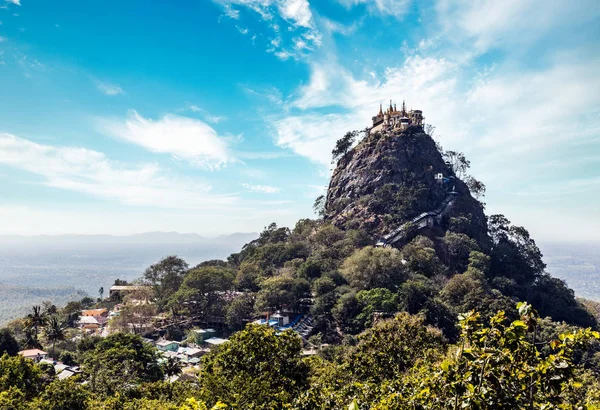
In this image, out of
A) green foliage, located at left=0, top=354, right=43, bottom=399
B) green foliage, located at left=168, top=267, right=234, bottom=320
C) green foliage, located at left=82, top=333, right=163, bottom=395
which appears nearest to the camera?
green foliage, located at left=0, top=354, right=43, bottom=399

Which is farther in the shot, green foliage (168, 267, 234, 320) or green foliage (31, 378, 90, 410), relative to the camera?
green foliage (168, 267, 234, 320)

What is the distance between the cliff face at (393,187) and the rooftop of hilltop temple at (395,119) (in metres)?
2.35

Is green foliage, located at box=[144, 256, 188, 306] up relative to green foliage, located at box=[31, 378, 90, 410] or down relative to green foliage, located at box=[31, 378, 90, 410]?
up

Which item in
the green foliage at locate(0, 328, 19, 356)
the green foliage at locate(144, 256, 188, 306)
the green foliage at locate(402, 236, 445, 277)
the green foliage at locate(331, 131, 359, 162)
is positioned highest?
the green foliage at locate(331, 131, 359, 162)

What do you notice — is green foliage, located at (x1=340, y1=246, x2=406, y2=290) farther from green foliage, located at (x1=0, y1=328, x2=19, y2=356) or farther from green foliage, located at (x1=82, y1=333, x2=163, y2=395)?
green foliage, located at (x1=0, y1=328, x2=19, y2=356)

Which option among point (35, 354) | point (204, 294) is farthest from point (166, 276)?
point (35, 354)

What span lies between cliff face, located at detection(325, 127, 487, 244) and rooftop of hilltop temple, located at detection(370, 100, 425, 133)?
2.35 m

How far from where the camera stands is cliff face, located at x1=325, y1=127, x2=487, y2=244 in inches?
2404

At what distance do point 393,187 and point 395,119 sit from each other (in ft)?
57.2

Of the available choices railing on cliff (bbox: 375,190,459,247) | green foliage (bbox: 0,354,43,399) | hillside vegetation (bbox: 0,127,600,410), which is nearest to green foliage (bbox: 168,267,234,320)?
hillside vegetation (bbox: 0,127,600,410)

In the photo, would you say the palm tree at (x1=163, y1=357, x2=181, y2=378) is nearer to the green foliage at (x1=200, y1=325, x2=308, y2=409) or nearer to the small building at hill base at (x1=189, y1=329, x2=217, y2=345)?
the small building at hill base at (x1=189, y1=329, x2=217, y2=345)

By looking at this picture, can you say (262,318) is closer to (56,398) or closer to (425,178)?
(56,398)

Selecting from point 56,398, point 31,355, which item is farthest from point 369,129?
point 56,398

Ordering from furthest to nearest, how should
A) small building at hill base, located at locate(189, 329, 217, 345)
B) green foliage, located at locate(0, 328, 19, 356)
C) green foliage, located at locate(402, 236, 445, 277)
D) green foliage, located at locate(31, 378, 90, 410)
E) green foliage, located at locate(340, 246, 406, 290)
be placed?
green foliage, located at locate(402, 236, 445, 277) < green foliage, located at locate(340, 246, 406, 290) < small building at hill base, located at locate(189, 329, 217, 345) < green foliage, located at locate(0, 328, 19, 356) < green foliage, located at locate(31, 378, 90, 410)
